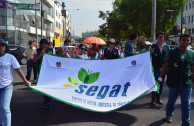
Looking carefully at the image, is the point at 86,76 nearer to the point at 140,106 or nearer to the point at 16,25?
the point at 140,106

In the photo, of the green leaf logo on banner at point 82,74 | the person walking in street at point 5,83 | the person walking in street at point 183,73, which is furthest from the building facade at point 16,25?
the person walking in street at point 183,73

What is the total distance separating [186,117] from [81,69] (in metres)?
2.83

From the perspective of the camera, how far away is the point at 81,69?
19.0ft

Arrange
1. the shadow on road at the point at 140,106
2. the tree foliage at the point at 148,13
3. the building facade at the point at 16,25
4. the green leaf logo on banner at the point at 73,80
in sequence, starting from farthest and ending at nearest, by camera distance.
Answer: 1. the tree foliage at the point at 148,13
2. the building facade at the point at 16,25
3. the shadow on road at the point at 140,106
4. the green leaf logo on banner at the point at 73,80

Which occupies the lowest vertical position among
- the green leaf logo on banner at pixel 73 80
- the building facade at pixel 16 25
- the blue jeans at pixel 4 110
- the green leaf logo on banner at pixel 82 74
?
the blue jeans at pixel 4 110

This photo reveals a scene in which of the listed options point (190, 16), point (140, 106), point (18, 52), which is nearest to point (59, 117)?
point (140, 106)

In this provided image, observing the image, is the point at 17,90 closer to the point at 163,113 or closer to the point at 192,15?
the point at 163,113

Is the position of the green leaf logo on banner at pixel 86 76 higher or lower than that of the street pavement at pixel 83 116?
higher

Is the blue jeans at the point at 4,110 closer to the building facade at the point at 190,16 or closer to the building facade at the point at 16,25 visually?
the building facade at the point at 16,25

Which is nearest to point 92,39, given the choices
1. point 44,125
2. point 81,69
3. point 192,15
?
point 81,69

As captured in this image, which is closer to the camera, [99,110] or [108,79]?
[99,110]

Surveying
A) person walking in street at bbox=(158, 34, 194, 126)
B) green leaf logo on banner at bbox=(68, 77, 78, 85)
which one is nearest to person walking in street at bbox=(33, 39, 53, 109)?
green leaf logo on banner at bbox=(68, 77, 78, 85)

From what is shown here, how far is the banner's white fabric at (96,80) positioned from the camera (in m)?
5.10

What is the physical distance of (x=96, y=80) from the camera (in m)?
5.67
